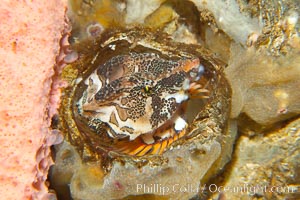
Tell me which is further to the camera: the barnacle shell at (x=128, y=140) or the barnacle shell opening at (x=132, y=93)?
the barnacle shell opening at (x=132, y=93)

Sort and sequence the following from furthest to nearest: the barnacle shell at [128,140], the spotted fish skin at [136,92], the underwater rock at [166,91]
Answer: the spotted fish skin at [136,92] < the barnacle shell at [128,140] < the underwater rock at [166,91]

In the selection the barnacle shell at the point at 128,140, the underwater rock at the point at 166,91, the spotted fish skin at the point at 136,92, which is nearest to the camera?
the underwater rock at the point at 166,91

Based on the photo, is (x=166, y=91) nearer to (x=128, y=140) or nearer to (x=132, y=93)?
(x=132, y=93)

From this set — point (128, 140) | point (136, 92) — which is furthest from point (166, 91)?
point (128, 140)

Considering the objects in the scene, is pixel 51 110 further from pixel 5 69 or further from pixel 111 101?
pixel 111 101

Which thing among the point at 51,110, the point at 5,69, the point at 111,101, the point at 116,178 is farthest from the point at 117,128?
the point at 5,69

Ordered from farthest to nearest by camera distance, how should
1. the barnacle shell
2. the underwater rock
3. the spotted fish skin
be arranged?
the spotted fish skin
the barnacle shell
the underwater rock
